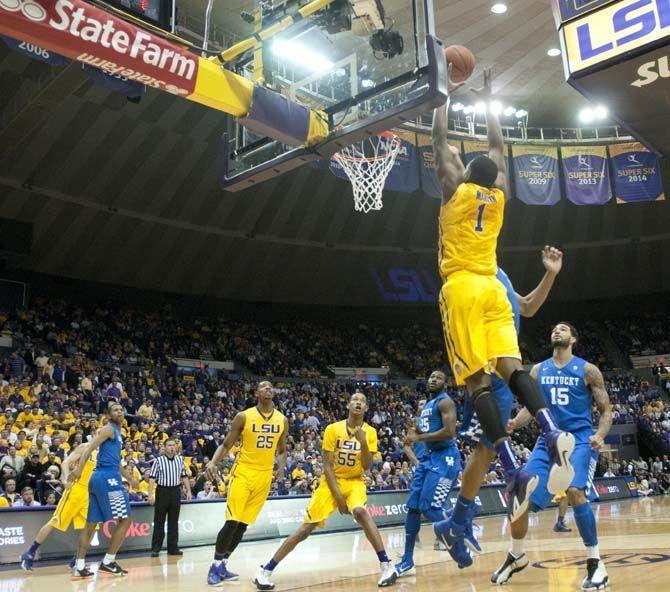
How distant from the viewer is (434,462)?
7914 mm

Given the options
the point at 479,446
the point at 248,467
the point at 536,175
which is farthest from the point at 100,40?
the point at 536,175

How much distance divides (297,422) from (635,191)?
1420 centimetres

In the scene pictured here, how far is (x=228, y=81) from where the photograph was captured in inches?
327

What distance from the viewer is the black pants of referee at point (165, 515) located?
436 inches

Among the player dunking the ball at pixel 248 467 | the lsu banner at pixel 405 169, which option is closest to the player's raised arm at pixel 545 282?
the player dunking the ball at pixel 248 467

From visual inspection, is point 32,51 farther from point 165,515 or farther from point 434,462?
point 434,462

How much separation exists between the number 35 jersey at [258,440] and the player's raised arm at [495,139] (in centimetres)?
412

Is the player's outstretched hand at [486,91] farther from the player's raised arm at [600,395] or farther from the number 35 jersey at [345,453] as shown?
the number 35 jersey at [345,453]

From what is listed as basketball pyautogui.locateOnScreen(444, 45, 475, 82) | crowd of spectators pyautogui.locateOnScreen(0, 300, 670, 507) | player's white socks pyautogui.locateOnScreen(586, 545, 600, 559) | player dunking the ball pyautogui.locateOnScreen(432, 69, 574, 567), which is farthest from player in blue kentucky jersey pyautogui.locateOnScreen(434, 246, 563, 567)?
crowd of spectators pyautogui.locateOnScreen(0, 300, 670, 507)

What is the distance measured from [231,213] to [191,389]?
760 centimetres

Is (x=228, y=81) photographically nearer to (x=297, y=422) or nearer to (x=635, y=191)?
(x=297, y=422)

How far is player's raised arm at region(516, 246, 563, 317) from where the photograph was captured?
17.0 ft

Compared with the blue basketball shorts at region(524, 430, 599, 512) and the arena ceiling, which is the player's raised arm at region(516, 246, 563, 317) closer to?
the blue basketball shorts at region(524, 430, 599, 512)

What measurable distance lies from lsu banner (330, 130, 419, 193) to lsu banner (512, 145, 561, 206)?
14.1ft
